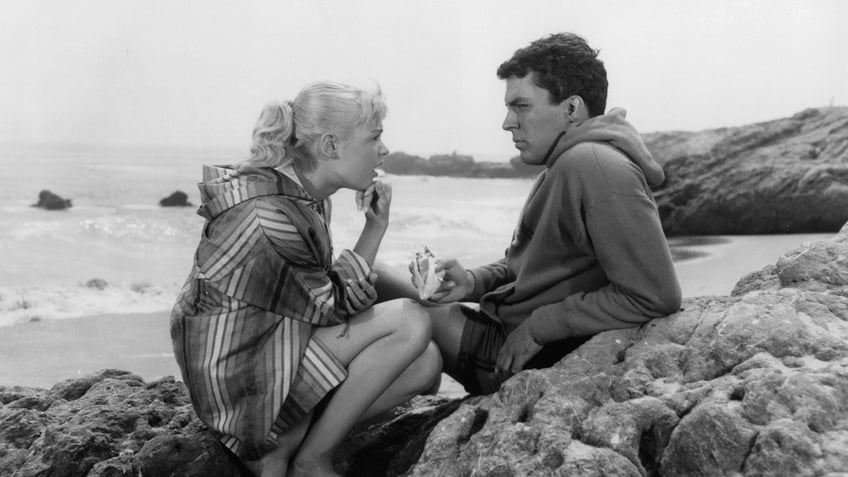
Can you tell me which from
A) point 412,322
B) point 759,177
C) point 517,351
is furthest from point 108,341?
point 759,177

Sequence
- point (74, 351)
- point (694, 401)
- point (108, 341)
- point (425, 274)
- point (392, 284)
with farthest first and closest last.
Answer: point (108, 341) → point (74, 351) → point (392, 284) → point (425, 274) → point (694, 401)

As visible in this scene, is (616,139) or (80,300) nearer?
(616,139)

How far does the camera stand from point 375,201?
2.93 metres

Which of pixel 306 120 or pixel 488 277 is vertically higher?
pixel 306 120

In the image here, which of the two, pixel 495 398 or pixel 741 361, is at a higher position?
pixel 741 361

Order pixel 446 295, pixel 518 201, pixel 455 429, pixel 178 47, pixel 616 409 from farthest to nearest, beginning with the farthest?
pixel 518 201
pixel 178 47
pixel 446 295
pixel 455 429
pixel 616 409

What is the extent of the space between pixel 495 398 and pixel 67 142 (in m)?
8.14

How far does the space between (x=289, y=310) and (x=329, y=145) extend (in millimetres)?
533

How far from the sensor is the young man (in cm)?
244

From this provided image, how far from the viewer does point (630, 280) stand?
8.04ft

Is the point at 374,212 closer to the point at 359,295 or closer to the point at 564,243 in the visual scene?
the point at 359,295

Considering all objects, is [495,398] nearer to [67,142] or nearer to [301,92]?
[301,92]

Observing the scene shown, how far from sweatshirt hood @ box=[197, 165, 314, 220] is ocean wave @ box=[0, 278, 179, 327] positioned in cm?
640

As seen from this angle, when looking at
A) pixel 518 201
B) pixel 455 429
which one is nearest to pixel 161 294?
pixel 518 201
